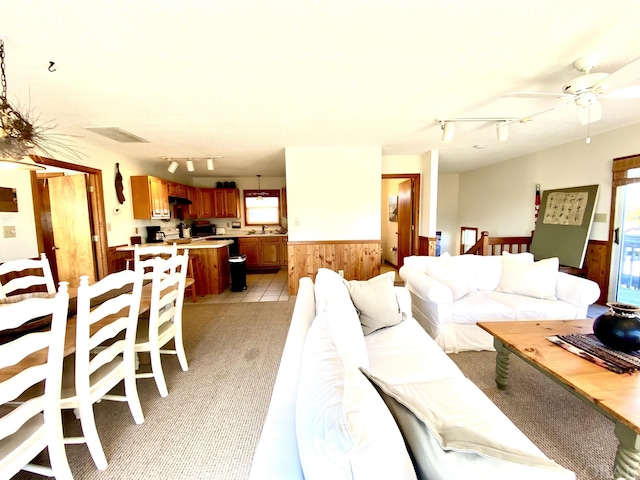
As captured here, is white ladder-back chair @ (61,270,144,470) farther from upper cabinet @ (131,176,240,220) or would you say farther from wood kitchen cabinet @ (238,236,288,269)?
wood kitchen cabinet @ (238,236,288,269)

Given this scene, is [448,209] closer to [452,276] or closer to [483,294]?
[483,294]

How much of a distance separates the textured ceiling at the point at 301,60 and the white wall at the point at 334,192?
0.98 m

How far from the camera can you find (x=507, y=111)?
105 inches

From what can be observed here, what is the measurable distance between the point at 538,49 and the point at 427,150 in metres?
2.66

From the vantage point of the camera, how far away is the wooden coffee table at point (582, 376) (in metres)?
1.09

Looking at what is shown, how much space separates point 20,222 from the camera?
111 inches

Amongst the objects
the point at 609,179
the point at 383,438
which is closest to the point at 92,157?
the point at 383,438

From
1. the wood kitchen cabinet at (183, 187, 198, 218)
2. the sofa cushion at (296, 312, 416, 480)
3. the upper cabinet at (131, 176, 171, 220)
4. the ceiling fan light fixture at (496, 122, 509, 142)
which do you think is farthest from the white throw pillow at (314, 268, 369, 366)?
the wood kitchen cabinet at (183, 187, 198, 218)

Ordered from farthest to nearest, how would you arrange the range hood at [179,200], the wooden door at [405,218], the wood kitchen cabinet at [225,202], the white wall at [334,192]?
the wood kitchen cabinet at [225,202], the range hood at [179,200], the wooden door at [405,218], the white wall at [334,192]

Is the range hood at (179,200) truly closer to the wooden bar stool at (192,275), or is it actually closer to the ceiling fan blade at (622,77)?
the wooden bar stool at (192,275)

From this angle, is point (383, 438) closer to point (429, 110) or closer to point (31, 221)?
point (429, 110)

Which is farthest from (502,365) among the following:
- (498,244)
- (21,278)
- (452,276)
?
(21,278)

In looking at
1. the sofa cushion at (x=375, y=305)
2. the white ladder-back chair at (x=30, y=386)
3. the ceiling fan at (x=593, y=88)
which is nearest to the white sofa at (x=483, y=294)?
the sofa cushion at (x=375, y=305)

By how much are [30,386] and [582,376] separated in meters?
2.51
